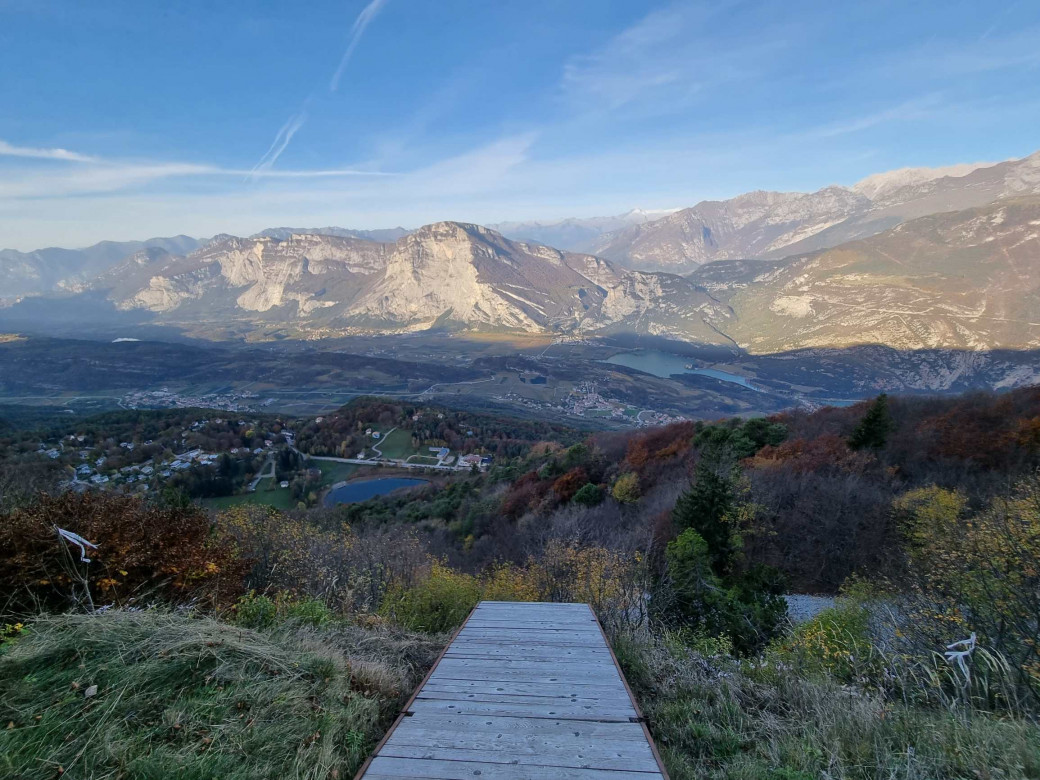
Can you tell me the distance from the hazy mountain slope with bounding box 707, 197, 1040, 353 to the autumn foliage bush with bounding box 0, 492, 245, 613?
16422cm

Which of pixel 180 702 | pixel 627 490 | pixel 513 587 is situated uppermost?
pixel 180 702

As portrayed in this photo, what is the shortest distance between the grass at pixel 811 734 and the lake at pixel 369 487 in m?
42.0

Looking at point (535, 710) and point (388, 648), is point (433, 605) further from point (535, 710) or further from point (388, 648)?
point (535, 710)

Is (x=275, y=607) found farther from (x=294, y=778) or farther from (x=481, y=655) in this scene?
(x=294, y=778)

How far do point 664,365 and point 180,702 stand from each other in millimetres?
162968

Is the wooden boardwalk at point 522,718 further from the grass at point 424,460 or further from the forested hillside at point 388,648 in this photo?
the grass at point 424,460

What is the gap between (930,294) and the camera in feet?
474

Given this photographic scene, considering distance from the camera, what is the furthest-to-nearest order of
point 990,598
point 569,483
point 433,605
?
1. point 569,483
2. point 433,605
3. point 990,598

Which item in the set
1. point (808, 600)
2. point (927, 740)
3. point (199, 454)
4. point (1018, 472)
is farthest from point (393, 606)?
point (199, 454)

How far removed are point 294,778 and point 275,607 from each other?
3643mm

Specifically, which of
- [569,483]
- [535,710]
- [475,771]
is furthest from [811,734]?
[569,483]

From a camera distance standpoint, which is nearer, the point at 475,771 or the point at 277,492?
the point at 475,771

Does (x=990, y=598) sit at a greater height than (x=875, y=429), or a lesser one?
greater

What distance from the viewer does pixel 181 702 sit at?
10.9 ft
